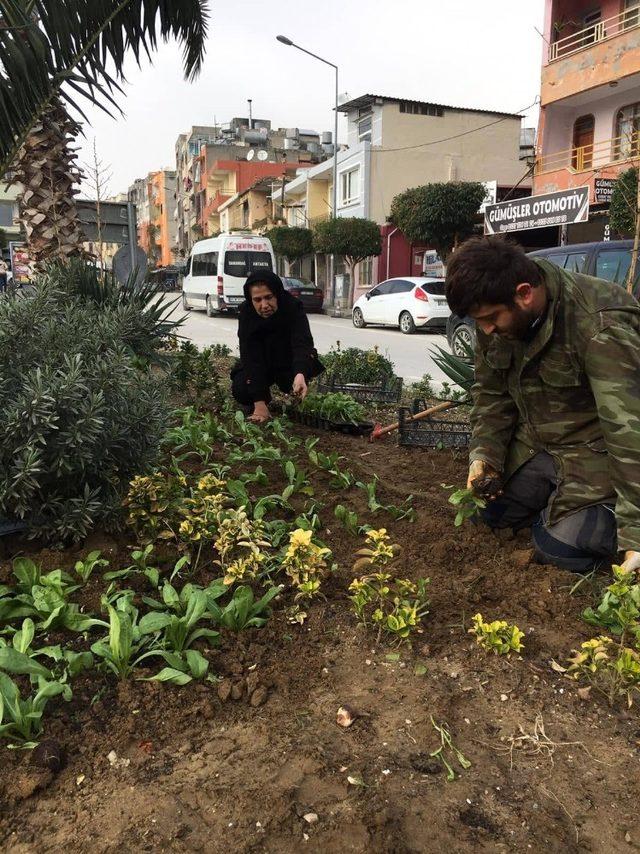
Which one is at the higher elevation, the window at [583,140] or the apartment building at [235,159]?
the apartment building at [235,159]

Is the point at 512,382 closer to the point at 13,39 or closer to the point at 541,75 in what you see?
the point at 13,39

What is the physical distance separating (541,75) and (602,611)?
885 inches

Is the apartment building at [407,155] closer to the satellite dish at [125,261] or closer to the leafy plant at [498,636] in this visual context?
the satellite dish at [125,261]

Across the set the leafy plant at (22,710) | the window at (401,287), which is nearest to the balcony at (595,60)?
the window at (401,287)

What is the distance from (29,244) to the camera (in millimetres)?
7543

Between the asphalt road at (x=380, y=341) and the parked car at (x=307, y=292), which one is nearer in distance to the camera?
the asphalt road at (x=380, y=341)

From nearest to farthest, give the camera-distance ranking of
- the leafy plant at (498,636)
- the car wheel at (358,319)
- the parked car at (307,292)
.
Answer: the leafy plant at (498,636) < the car wheel at (358,319) < the parked car at (307,292)

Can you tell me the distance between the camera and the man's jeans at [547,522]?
256 cm

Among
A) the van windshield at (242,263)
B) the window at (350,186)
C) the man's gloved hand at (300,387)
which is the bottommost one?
the man's gloved hand at (300,387)

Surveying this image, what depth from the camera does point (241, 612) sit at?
214 cm

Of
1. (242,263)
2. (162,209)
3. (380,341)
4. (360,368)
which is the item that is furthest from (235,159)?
(360,368)

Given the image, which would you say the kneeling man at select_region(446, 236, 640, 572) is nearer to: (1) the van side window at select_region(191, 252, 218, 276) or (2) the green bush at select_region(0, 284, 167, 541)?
(2) the green bush at select_region(0, 284, 167, 541)

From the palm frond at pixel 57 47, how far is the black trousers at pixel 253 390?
7.00ft

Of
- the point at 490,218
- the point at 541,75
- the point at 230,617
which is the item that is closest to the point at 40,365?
the point at 230,617
